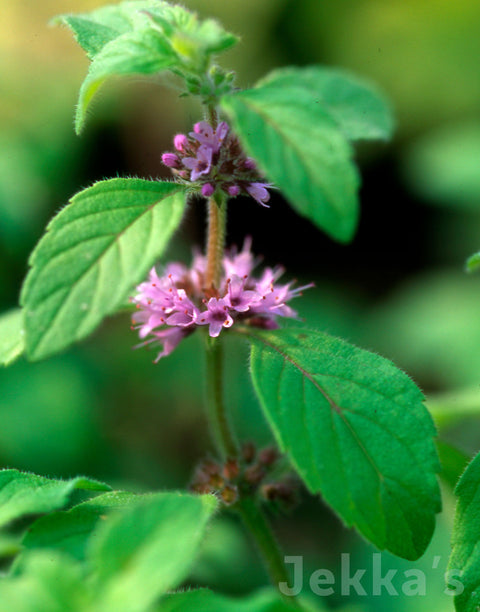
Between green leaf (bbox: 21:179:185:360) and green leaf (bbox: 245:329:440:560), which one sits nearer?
green leaf (bbox: 21:179:185:360)

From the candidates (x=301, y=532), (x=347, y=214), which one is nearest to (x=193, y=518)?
(x=347, y=214)

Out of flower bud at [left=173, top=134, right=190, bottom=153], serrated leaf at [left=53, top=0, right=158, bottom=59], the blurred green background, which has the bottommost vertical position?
the blurred green background

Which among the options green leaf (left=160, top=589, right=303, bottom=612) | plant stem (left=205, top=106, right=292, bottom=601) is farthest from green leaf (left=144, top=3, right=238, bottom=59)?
green leaf (left=160, top=589, right=303, bottom=612)

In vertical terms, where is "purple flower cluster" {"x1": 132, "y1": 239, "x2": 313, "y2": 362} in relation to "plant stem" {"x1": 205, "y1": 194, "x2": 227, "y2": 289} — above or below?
below

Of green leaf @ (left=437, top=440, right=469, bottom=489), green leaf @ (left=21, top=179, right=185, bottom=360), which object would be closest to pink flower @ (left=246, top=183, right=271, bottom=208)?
green leaf @ (left=21, top=179, right=185, bottom=360)

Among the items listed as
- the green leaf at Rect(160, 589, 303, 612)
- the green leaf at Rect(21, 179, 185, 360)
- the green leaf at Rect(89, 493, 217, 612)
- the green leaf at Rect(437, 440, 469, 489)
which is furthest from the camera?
the green leaf at Rect(437, 440, 469, 489)

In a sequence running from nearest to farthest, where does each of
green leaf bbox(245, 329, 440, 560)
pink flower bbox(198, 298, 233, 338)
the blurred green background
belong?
green leaf bbox(245, 329, 440, 560) → pink flower bbox(198, 298, 233, 338) → the blurred green background

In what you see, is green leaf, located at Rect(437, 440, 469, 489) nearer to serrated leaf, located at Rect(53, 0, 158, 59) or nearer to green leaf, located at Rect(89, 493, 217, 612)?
green leaf, located at Rect(89, 493, 217, 612)
